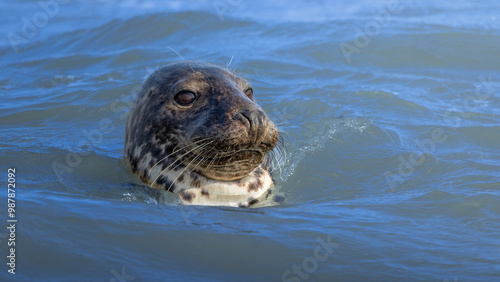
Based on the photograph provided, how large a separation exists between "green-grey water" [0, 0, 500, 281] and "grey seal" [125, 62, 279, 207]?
0.64 feet

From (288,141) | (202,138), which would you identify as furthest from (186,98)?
(288,141)

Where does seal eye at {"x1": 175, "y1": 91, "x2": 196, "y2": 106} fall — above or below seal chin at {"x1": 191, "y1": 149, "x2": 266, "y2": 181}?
above

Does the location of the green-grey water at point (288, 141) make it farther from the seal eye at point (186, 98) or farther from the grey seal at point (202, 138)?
the seal eye at point (186, 98)

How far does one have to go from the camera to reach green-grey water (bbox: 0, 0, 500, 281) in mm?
3951

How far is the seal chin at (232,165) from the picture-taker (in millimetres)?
4786

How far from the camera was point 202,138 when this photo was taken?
15.6ft

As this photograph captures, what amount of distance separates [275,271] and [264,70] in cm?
639

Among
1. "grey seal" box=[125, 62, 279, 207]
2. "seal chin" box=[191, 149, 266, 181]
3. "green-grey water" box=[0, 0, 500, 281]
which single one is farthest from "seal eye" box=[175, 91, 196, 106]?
"green-grey water" box=[0, 0, 500, 281]

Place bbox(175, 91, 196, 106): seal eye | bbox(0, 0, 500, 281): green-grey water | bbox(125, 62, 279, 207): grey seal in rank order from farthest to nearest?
bbox(175, 91, 196, 106): seal eye
bbox(125, 62, 279, 207): grey seal
bbox(0, 0, 500, 281): green-grey water

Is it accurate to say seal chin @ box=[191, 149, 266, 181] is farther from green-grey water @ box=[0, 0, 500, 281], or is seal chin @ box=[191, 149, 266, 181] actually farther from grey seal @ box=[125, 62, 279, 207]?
green-grey water @ box=[0, 0, 500, 281]

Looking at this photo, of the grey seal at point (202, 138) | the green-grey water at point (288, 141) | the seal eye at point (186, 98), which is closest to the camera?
the green-grey water at point (288, 141)

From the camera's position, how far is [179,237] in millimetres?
4199

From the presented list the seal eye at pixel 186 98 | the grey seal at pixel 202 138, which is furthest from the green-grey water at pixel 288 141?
the seal eye at pixel 186 98

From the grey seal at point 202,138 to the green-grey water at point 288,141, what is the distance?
196mm
